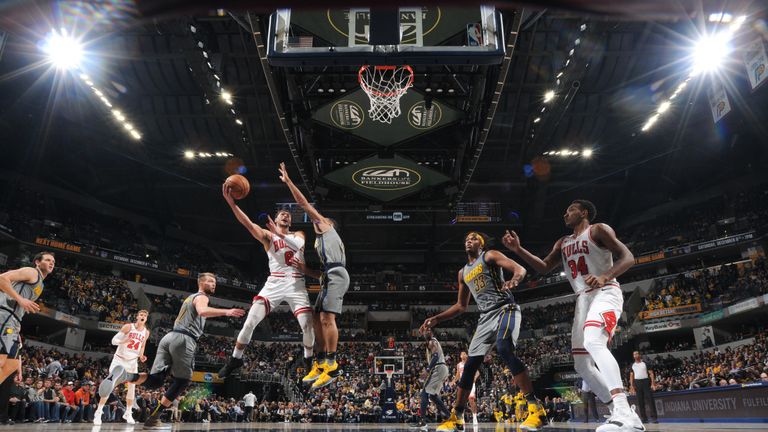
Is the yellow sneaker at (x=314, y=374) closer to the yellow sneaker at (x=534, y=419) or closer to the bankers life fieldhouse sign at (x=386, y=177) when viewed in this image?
the yellow sneaker at (x=534, y=419)

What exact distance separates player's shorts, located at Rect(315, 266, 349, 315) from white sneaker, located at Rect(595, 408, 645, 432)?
10.5 ft

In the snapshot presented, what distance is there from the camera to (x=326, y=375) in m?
6.04

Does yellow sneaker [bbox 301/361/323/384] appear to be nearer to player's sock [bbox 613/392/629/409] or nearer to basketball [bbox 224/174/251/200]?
basketball [bbox 224/174/251/200]

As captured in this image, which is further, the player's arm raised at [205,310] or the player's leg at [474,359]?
the player's arm raised at [205,310]

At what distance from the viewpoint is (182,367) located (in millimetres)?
6398

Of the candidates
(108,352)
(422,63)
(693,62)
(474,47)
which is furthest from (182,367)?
(108,352)

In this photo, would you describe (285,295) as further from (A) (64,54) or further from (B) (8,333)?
(A) (64,54)

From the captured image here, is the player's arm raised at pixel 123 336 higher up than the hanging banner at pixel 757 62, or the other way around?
the hanging banner at pixel 757 62

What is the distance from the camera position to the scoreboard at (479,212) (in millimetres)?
26422

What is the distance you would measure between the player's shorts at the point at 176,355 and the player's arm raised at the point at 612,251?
497 centimetres

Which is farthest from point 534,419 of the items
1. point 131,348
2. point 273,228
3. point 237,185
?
point 131,348

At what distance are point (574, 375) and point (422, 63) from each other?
84.2 feet

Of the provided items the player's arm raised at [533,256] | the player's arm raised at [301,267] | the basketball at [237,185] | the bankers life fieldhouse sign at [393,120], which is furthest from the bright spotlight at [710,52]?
the basketball at [237,185]

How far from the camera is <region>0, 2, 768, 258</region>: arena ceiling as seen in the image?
11.1 m
